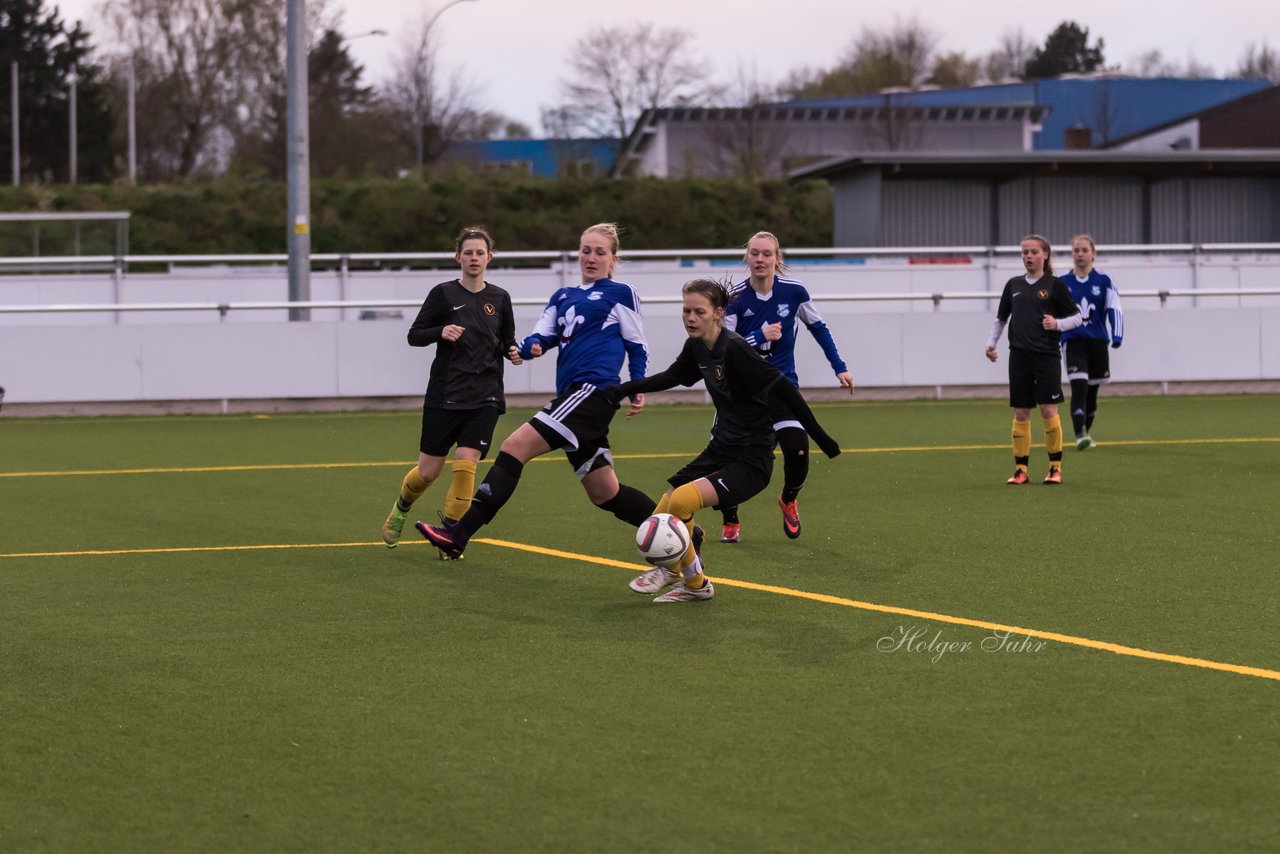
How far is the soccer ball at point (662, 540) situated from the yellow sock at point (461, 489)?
2281 mm

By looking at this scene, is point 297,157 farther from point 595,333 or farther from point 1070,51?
point 1070,51

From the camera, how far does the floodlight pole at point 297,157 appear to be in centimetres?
2147

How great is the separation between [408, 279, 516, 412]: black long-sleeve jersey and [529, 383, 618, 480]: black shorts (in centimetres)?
89

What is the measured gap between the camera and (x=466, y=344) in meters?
9.31

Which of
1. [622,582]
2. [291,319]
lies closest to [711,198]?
[291,319]

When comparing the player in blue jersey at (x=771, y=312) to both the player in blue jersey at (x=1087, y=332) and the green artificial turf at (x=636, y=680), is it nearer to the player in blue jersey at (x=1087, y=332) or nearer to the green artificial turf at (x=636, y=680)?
the green artificial turf at (x=636, y=680)

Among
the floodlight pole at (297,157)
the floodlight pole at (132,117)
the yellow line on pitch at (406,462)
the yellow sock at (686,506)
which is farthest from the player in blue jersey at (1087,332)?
the floodlight pole at (132,117)

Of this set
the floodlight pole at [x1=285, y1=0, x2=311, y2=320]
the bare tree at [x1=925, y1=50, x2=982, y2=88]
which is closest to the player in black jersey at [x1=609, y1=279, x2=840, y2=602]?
the floodlight pole at [x1=285, y1=0, x2=311, y2=320]

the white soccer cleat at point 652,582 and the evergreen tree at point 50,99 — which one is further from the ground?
the evergreen tree at point 50,99

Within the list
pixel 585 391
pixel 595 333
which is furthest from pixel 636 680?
pixel 595 333

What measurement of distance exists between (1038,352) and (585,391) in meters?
4.86

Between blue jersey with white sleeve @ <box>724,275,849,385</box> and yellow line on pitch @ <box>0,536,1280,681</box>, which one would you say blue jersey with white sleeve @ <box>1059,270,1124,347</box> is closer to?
blue jersey with white sleeve @ <box>724,275,849,385</box>

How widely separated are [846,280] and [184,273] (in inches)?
395

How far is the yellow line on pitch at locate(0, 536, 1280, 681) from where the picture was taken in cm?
625
